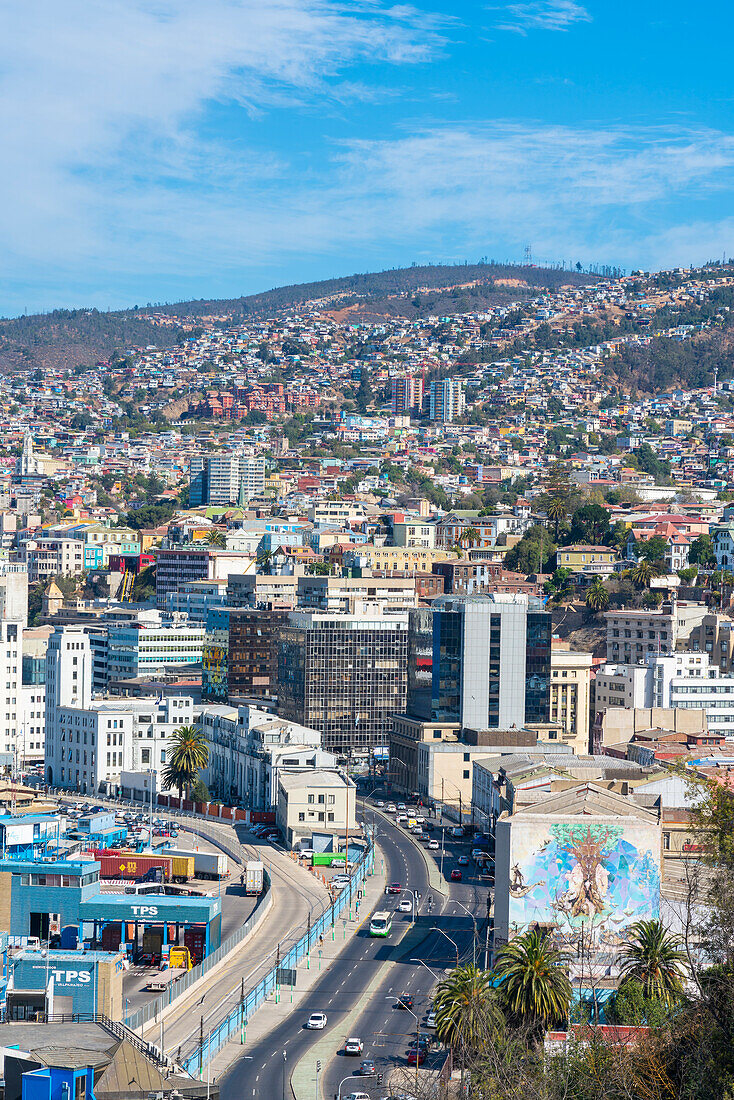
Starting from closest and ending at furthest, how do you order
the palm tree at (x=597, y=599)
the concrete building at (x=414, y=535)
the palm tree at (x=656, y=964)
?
the palm tree at (x=656, y=964), the palm tree at (x=597, y=599), the concrete building at (x=414, y=535)

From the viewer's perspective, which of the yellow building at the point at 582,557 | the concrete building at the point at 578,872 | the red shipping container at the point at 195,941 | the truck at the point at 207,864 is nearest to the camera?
the concrete building at the point at 578,872

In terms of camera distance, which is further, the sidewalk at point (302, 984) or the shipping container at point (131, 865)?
the shipping container at point (131, 865)

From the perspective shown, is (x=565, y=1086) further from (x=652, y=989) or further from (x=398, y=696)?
(x=398, y=696)

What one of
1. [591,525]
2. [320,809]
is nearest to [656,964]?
[320,809]

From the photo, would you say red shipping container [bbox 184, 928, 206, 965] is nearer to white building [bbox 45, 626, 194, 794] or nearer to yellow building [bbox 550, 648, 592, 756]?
white building [bbox 45, 626, 194, 794]

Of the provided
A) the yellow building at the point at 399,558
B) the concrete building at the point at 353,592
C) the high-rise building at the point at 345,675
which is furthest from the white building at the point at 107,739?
the yellow building at the point at 399,558

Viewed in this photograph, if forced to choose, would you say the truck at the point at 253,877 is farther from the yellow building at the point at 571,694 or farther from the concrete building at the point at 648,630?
the concrete building at the point at 648,630

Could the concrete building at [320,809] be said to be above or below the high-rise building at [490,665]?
below

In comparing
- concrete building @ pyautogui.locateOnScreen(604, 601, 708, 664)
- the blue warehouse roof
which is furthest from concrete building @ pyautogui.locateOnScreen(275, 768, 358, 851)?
concrete building @ pyautogui.locateOnScreen(604, 601, 708, 664)

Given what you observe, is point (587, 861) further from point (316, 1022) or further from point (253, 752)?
point (253, 752)
